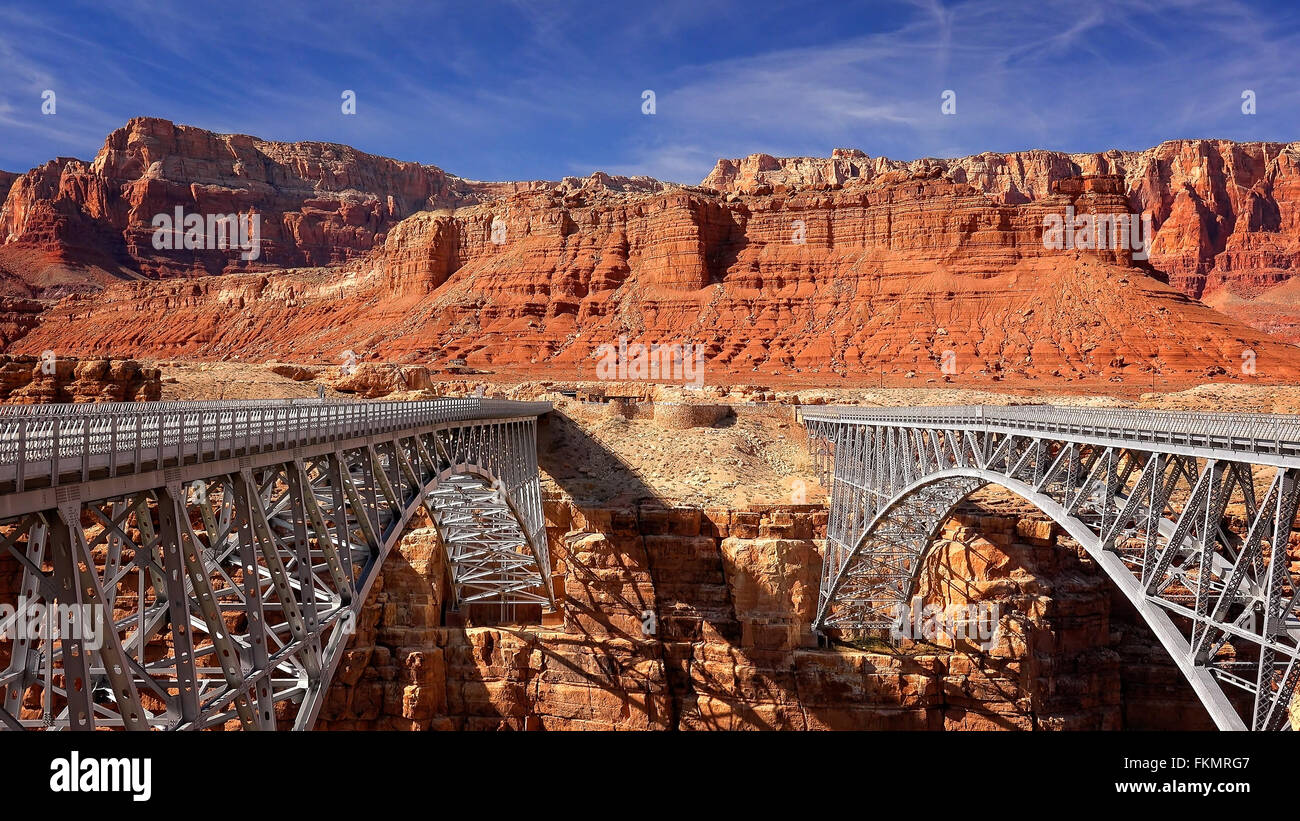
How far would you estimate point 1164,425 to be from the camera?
1491 cm

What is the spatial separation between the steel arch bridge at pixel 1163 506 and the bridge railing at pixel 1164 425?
0.11 feet

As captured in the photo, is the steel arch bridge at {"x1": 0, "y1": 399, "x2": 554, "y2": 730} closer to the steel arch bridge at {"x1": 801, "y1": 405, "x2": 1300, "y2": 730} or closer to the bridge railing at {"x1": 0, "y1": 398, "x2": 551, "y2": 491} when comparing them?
the bridge railing at {"x1": 0, "y1": 398, "x2": 551, "y2": 491}

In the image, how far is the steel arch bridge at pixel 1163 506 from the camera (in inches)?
463

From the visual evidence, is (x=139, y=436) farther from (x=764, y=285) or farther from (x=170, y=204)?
(x=170, y=204)

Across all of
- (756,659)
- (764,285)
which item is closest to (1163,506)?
(756,659)

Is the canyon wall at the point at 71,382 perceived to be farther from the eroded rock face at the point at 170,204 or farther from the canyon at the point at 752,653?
the eroded rock face at the point at 170,204

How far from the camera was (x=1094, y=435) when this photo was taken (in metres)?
17.3

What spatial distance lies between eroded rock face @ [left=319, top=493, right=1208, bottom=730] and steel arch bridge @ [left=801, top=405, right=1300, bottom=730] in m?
4.41

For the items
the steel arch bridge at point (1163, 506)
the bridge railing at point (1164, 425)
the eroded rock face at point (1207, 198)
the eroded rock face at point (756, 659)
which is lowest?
the eroded rock face at point (756, 659)

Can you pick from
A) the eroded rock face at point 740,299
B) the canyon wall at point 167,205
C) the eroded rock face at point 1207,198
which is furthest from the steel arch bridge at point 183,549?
the canyon wall at point 167,205

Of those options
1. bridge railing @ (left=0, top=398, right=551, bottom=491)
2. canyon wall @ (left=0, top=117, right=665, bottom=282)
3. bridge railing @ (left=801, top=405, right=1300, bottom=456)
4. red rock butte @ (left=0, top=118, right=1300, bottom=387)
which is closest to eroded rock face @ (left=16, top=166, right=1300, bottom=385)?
red rock butte @ (left=0, top=118, right=1300, bottom=387)

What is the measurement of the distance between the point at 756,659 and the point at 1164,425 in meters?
25.8

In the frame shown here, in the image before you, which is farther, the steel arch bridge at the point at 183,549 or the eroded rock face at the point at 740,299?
the eroded rock face at the point at 740,299

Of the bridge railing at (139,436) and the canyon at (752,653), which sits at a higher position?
the bridge railing at (139,436)
